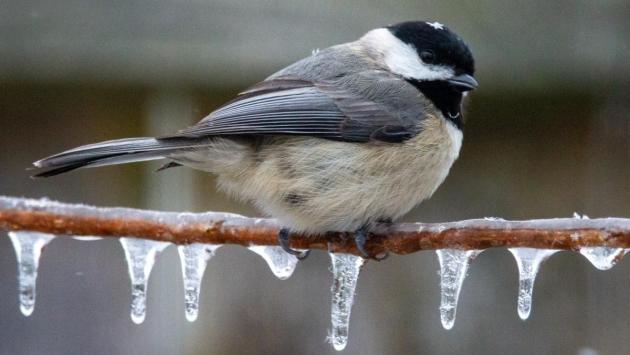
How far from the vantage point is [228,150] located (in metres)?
2.31

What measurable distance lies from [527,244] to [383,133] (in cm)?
79

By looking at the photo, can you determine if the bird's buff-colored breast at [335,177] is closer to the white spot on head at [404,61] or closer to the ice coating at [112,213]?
the white spot on head at [404,61]

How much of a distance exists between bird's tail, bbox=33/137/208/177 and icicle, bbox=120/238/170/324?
0.78 feet

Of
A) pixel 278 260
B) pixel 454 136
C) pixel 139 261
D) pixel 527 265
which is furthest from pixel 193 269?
pixel 454 136

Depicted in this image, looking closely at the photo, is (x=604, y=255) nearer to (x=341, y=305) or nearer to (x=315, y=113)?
(x=341, y=305)

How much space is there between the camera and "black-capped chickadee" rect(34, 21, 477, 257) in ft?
7.29

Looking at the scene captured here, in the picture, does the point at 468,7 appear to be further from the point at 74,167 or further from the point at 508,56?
the point at 74,167

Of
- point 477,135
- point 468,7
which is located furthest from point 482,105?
point 468,7

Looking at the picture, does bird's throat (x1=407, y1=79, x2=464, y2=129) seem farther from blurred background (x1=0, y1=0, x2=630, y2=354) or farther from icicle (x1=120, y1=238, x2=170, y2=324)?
icicle (x1=120, y1=238, x2=170, y2=324)

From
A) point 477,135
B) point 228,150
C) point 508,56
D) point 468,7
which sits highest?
point 468,7

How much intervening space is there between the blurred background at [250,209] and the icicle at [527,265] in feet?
4.08

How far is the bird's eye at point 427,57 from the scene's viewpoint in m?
2.42

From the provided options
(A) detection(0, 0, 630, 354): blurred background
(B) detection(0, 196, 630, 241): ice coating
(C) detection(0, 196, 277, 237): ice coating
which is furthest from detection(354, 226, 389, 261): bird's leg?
(A) detection(0, 0, 630, 354): blurred background

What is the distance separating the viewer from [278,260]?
7.03 feet
